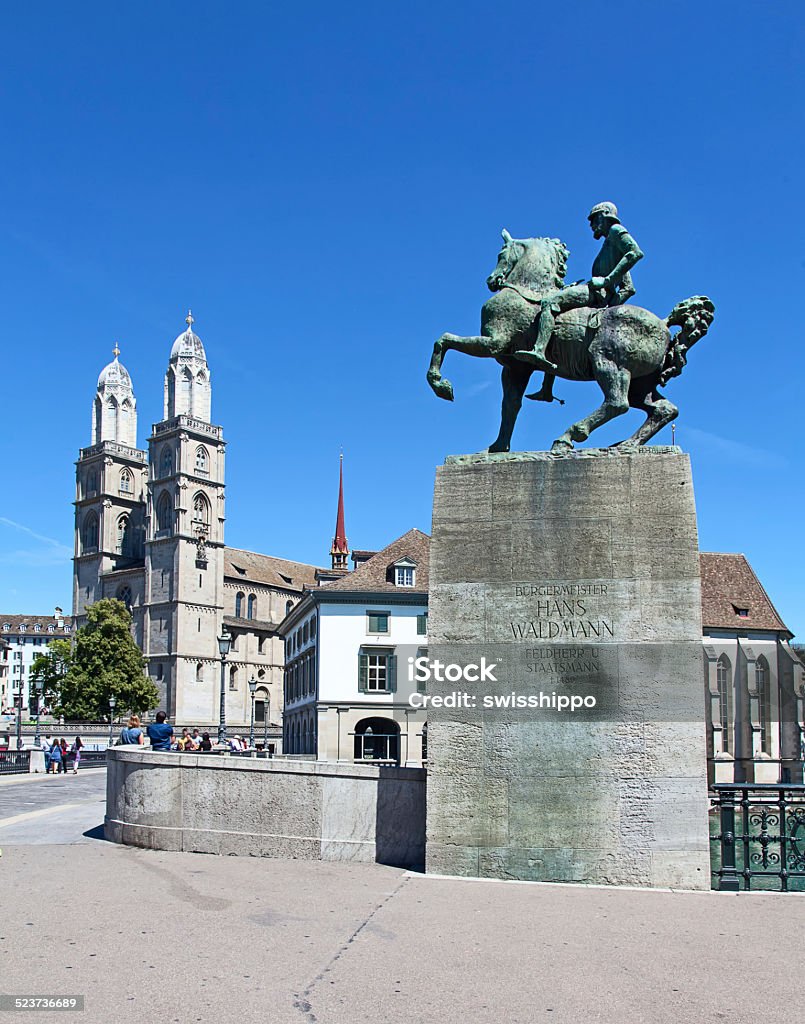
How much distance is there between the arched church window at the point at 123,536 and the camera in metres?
116

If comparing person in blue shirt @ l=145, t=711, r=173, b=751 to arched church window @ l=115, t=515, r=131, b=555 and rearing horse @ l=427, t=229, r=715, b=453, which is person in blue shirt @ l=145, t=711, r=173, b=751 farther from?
arched church window @ l=115, t=515, r=131, b=555

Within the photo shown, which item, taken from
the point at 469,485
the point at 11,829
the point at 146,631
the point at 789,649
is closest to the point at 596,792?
the point at 469,485

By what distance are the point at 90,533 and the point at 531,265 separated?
11072 cm

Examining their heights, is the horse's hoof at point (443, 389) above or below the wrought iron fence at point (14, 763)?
above

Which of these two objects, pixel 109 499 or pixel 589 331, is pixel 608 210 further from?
pixel 109 499

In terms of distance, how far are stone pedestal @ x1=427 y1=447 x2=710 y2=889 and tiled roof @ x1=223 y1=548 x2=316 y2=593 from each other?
108 metres

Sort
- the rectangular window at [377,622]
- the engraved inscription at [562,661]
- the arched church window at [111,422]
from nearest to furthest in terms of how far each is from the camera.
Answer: the engraved inscription at [562,661] < the rectangular window at [377,622] < the arched church window at [111,422]

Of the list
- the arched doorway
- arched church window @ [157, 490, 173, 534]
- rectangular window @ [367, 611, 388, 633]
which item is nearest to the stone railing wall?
the arched doorway

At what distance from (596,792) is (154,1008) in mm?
5824

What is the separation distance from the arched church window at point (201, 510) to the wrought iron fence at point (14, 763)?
202 feet

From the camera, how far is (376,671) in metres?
52.3

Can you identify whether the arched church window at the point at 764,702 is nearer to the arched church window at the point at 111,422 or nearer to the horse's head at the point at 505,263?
the horse's head at the point at 505,263

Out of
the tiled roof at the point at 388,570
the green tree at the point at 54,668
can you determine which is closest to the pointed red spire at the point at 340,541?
the green tree at the point at 54,668

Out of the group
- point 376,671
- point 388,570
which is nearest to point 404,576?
point 388,570
